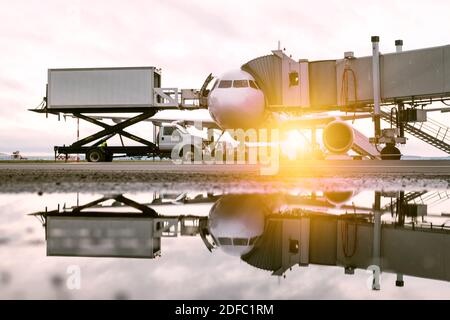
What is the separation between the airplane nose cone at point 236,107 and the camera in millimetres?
18234

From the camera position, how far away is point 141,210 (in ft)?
13.9

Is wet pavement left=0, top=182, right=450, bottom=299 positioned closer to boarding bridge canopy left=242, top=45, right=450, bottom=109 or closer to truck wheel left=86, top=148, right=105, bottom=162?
→ boarding bridge canopy left=242, top=45, right=450, bottom=109

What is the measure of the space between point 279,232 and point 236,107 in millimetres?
15411

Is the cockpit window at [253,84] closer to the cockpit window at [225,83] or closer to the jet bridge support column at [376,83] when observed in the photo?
the cockpit window at [225,83]

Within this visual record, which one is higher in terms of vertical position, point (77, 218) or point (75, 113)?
point (75, 113)

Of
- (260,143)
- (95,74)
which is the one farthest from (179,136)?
(260,143)

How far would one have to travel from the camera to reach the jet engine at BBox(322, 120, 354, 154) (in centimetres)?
1686

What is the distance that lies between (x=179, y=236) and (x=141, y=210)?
1.44 metres

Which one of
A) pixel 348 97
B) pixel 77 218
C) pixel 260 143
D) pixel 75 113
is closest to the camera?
pixel 77 218

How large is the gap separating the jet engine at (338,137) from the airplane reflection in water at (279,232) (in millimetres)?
12072

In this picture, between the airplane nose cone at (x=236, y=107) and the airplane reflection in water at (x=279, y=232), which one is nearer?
the airplane reflection in water at (x=279, y=232)

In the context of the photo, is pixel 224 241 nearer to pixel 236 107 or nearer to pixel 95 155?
pixel 236 107

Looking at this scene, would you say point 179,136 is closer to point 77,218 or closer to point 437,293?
point 77,218

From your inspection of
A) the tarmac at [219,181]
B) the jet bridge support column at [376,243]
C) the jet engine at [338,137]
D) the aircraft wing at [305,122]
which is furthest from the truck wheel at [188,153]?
the jet bridge support column at [376,243]
